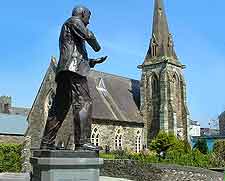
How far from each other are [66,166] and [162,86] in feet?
136

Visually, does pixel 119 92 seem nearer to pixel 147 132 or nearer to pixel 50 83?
pixel 147 132

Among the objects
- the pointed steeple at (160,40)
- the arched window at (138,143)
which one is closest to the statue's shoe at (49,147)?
the arched window at (138,143)

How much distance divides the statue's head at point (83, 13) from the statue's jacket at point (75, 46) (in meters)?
0.12

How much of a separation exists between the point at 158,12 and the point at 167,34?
3209mm

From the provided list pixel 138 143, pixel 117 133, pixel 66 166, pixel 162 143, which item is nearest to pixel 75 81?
pixel 66 166

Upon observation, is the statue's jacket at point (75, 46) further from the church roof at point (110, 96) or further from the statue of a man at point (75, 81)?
the church roof at point (110, 96)

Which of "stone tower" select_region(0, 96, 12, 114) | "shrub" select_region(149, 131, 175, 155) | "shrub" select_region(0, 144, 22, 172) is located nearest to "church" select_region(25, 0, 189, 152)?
"shrub" select_region(149, 131, 175, 155)

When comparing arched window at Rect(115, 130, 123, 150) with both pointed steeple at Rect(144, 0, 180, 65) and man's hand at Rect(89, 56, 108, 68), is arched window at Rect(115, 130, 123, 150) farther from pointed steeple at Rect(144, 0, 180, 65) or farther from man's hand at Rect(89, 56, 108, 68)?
man's hand at Rect(89, 56, 108, 68)

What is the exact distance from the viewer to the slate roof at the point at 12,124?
4594 cm

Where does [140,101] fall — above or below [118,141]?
above

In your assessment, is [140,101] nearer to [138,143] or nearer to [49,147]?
[138,143]

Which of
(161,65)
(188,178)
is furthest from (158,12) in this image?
(188,178)

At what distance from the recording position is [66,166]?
7.03 m

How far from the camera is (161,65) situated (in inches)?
1914
